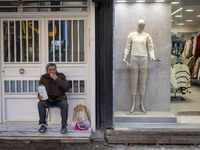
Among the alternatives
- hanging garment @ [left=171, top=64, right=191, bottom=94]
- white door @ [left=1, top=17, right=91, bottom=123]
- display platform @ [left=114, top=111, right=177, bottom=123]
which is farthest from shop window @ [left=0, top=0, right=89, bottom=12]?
hanging garment @ [left=171, top=64, right=191, bottom=94]

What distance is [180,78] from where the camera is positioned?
6.20 metres

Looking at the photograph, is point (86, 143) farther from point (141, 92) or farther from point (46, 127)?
point (141, 92)

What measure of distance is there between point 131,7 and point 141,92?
5.49ft

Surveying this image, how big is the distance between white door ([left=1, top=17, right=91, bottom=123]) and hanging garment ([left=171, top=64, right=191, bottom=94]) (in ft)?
5.83

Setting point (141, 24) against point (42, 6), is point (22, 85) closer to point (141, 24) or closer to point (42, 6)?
point (42, 6)

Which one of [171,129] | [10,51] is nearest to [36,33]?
[10,51]

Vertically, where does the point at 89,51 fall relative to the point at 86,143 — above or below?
above

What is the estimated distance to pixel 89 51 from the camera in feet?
16.6

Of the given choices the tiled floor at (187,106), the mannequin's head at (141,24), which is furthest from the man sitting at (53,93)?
the tiled floor at (187,106)

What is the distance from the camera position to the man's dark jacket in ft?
15.9

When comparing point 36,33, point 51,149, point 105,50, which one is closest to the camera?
point 51,149

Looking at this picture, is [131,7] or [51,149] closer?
[51,149]

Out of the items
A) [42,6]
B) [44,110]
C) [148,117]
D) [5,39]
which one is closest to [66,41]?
[42,6]

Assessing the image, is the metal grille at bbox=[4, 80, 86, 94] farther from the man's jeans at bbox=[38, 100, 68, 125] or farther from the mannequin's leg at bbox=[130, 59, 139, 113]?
the mannequin's leg at bbox=[130, 59, 139, 113]
